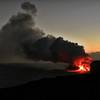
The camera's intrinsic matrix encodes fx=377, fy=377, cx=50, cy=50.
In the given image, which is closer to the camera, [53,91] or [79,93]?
[79,93]

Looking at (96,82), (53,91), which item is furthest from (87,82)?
(53,91)

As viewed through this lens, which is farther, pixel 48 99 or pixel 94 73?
pixel 94 73

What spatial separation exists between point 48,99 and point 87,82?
66.2 feet

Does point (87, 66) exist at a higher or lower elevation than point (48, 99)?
higher

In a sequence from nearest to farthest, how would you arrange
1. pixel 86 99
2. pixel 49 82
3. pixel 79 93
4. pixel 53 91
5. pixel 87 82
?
pixel 86 99 < pixel 79 93 < pixel 53 91 < pixel 87 82 < pixel 49 82

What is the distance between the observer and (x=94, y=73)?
376 feet

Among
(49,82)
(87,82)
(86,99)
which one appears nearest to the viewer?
(86,99)

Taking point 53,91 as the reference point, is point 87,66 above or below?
above

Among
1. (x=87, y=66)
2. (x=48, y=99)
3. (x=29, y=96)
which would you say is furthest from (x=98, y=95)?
(x=87, y=66)

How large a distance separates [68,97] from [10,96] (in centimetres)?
1641

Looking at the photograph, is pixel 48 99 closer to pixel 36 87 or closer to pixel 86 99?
pixel 86 99

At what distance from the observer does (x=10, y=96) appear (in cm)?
9569

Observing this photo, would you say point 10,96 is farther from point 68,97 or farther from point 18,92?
point 68,97

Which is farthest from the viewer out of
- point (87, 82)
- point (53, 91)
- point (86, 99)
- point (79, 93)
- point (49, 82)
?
point (49, 82)
